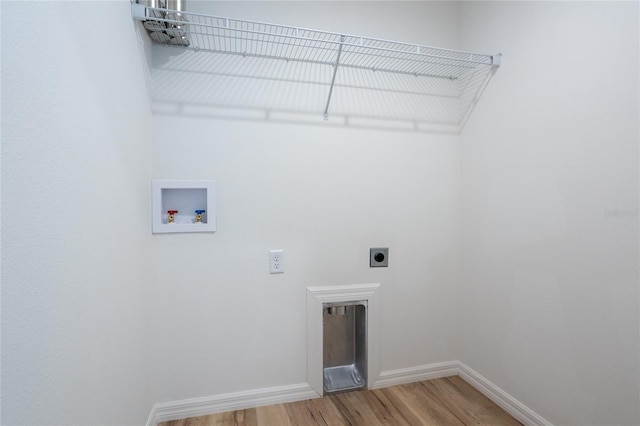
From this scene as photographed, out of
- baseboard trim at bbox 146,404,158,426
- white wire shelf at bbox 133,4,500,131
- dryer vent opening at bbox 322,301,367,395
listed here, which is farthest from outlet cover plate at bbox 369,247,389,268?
baseboard trim at bbox 146,404,158,426

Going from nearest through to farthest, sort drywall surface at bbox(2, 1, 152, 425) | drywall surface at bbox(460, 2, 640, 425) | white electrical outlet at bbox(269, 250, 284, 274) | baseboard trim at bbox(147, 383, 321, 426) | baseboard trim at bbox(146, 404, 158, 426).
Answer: drywall surface at bbox(2, 1, 152, 425) < drywall surface at bbox(460, 2, 640, 425) < baseboard trim at bbox(146, 404, 158, 426) < baseboard trim at bbox(147, 383, 321, 426) < white electrical outlet at bbox(269, 250, 284, 274)

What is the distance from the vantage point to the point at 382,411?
1624 mm

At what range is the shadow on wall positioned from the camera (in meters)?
1.54

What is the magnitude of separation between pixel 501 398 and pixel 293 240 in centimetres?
142

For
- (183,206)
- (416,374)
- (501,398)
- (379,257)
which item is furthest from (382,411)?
(183,206)

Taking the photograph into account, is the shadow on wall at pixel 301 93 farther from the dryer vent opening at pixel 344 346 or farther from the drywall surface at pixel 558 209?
the dryer vent opening at pixel 344 346

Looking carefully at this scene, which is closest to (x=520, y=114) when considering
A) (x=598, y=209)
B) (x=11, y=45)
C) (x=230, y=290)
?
(x=598, y=209)

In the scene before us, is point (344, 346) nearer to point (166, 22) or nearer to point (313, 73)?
point (313, 73)

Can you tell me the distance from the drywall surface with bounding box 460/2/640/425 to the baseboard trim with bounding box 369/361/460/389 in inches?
7.2

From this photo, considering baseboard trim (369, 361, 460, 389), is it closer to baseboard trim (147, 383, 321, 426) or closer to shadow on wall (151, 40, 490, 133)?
baseboard trim (147, 383, 321, 426)

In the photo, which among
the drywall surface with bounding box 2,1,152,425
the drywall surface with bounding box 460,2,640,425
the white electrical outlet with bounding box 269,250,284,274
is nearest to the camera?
the drywall surface with bounding box 2,1,152,425

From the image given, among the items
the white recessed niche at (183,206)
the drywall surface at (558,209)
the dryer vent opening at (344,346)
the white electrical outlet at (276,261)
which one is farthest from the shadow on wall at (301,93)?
the dryer vent opening at (344,346)

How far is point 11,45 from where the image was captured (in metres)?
0.61

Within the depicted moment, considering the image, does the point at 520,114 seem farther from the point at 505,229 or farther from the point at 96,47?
the point at 96,47
